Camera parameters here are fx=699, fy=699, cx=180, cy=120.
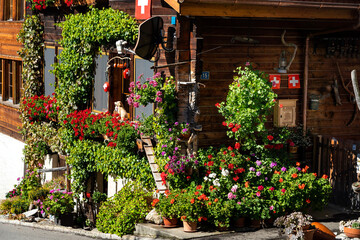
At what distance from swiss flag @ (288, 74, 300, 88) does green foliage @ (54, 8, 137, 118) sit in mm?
3745

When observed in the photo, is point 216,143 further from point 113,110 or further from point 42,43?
point 42,43

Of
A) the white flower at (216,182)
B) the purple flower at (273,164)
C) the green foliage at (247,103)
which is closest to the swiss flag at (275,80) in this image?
the green foliage at (247,103)

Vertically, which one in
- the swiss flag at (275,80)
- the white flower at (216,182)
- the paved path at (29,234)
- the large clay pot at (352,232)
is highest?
the swiss flag at (275,80)

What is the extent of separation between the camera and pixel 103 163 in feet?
52.2

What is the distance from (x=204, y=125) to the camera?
46.3 feet

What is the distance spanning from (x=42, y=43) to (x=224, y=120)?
7824mm

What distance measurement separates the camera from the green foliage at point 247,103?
43.9ft

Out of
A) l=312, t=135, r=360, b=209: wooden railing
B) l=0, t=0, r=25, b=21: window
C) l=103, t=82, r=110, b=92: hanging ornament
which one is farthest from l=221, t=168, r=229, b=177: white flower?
l=0, t=0, r=25, b=21: window

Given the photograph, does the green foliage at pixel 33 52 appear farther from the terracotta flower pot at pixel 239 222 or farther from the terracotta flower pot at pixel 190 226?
the terracotta flower pot at pixel 239 222

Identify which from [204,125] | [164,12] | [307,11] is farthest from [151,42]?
[307,11]

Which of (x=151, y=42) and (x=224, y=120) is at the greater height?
(x=151, y=42)

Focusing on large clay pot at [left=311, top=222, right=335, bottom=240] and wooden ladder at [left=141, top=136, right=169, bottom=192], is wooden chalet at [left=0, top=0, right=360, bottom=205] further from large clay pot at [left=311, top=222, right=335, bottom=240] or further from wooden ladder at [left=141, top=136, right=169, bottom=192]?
large clay pot at [left=311, top=222, right=335, bottom=240]

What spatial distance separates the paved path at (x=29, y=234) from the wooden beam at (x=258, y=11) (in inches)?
202

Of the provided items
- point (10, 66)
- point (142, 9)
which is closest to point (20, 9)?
point (10, 66)
